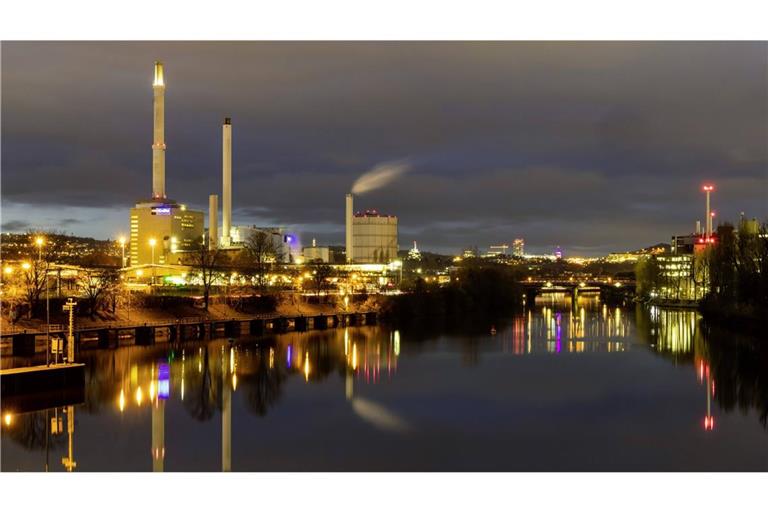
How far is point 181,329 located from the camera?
122ft

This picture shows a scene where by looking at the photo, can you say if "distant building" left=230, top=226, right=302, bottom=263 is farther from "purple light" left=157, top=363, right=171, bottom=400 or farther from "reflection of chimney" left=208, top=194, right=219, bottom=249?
"purple light" left=157, top=363, right=171, bottom=400

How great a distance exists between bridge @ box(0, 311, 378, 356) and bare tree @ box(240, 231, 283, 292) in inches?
309

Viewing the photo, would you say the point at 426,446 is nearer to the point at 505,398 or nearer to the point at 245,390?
the point at 505,398

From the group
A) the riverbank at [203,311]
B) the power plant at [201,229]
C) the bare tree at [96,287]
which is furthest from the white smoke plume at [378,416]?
the power plant at [201,229]

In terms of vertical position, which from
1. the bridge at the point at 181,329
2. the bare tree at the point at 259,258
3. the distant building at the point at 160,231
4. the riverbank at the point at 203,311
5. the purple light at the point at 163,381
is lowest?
the purple light at the point at 163,381

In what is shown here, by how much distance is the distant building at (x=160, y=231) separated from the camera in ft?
270

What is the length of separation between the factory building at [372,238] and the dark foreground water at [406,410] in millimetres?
57382

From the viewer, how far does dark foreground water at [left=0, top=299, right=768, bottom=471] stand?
16.1 m

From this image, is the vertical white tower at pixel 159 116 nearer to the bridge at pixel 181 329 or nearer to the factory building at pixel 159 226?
the factory building at pixel 159 226

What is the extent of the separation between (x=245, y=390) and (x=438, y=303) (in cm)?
3108

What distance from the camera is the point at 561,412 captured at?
68.2 feet

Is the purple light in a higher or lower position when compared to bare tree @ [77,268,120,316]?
lower

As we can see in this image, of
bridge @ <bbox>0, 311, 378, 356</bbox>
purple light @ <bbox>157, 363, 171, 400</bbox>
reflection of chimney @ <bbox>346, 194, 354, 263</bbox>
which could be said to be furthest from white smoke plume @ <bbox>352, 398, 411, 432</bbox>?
reflection of chimney @ <bbox>346, 194, 354, 263</bbox>

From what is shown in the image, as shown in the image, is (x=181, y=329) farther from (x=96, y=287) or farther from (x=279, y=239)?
(x=279, y=239)
